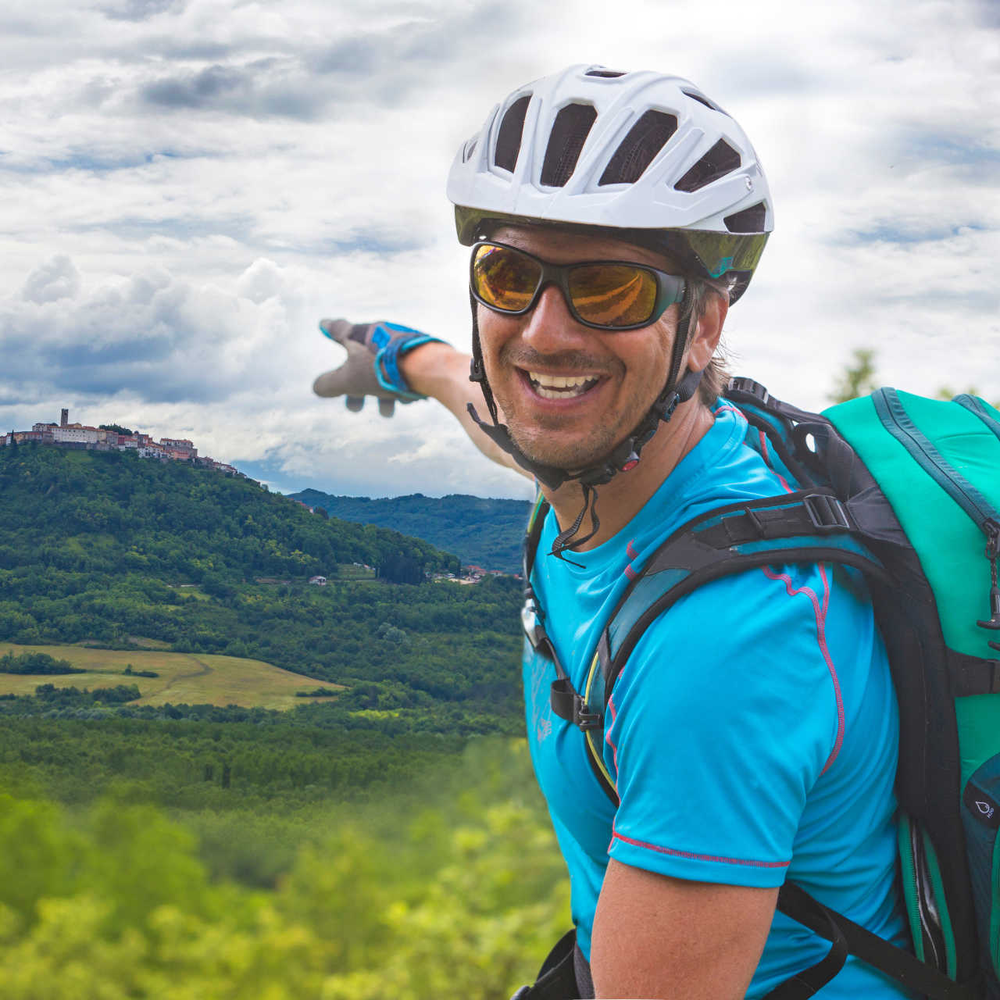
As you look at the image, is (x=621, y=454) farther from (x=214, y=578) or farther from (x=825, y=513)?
(x=214, y=578)

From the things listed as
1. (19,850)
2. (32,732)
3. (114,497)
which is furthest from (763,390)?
(114,497)

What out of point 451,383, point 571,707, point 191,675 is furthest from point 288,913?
point 191,675

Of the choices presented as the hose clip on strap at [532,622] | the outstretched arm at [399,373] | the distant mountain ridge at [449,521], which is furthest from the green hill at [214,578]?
the hose clip on strap at [532,622]

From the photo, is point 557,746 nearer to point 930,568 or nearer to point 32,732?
point 930,568

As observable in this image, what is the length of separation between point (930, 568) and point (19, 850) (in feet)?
15.0

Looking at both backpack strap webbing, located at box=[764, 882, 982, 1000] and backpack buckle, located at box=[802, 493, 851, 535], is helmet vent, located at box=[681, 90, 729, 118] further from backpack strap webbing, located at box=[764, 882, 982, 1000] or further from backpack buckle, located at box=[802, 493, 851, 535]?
backpack strap webbing, located at box=[764, 882, 982, 1000]

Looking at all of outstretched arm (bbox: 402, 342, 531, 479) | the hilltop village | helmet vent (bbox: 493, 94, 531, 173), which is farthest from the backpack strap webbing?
the hilltop village

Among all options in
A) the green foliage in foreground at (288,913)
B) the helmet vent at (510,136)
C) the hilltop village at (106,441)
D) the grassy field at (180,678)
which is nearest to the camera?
the helmet vent at (510,136)

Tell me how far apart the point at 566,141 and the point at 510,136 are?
17cm

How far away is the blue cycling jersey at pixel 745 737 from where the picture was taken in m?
1.27

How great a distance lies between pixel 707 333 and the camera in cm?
181

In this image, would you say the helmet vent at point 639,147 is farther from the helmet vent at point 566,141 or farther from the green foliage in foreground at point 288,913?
the green foliage in foreground at point 288,913

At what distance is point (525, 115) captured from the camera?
1843 mm

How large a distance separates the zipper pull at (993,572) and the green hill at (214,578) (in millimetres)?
25423
